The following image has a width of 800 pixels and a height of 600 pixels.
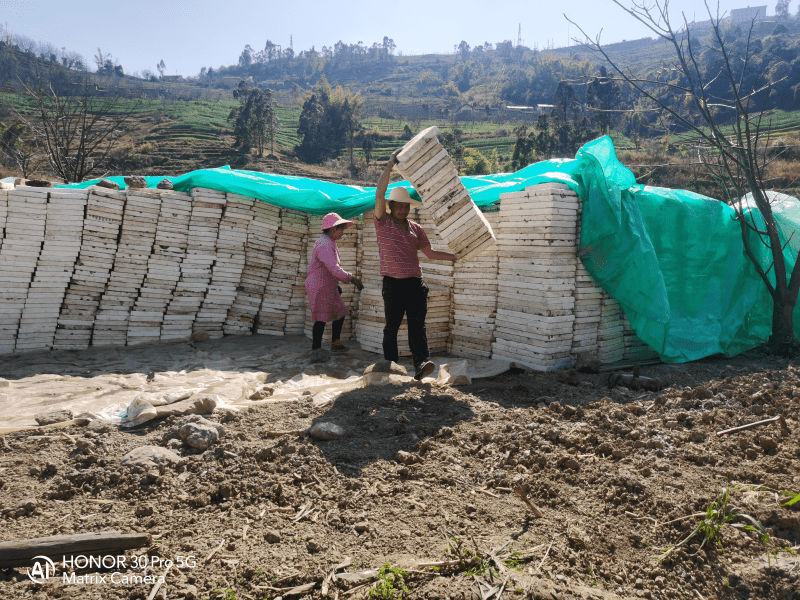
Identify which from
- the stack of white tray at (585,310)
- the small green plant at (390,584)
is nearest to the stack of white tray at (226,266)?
the stack of white tray at (585,310)

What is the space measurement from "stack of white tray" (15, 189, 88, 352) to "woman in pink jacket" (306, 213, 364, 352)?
2.87 metres


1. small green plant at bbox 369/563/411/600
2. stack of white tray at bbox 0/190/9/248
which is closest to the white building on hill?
small green plant at bbox 369/563/411/600

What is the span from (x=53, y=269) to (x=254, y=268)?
2367 mm

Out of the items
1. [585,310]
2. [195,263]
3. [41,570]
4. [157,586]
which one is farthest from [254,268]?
[157,586]

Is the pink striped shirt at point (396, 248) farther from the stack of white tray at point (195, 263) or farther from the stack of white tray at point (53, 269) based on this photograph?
the stack of white tray at point (53, 269)

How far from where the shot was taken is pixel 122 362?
245 inches

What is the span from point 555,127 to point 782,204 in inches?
1768

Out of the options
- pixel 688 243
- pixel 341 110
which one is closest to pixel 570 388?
pixel 688 243

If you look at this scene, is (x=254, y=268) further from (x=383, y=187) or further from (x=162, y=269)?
(x=383, y=187)

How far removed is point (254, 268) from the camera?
7.49 metres

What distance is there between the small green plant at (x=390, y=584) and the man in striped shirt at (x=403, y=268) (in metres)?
2.57

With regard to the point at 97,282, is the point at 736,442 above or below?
below

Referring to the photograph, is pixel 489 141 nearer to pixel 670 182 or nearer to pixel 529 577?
pixel 670 182

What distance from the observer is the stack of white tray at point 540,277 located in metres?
5.54
